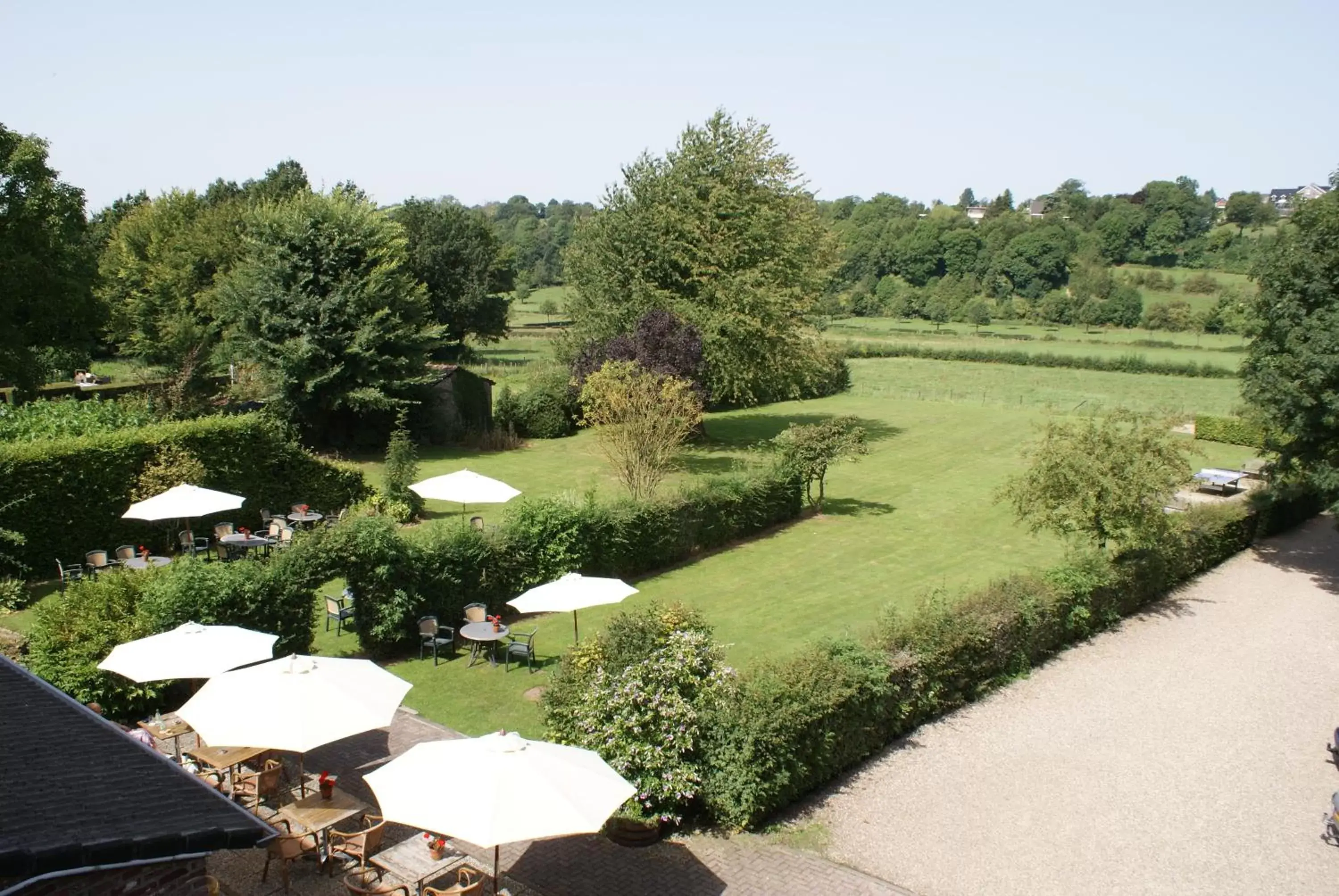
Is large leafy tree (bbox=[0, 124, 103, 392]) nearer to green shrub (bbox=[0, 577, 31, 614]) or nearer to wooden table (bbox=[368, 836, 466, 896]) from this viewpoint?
green shrub (bbox=[0, 577, 31, 614])

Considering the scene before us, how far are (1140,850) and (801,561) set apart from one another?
38.4 feet

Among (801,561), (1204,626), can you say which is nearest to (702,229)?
(801,561)

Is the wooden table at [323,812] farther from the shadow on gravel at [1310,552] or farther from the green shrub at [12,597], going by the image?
the shadow on gravel at [1310,552]

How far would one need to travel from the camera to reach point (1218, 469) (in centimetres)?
3247

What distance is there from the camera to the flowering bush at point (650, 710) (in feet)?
37.1

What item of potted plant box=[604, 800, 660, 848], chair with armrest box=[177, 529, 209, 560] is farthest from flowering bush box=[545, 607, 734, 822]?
chair with armrest box=[177, 529, 209, 560]

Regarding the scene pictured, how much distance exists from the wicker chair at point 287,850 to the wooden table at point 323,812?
3.2 inches

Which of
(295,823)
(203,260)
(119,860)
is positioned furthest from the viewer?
(203,260)

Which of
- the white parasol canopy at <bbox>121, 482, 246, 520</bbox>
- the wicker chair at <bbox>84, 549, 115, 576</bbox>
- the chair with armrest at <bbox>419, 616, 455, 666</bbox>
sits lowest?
the chair with armrest at <bbox>419, 616, 455, 666</bbox>

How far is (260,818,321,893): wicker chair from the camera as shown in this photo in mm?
9586

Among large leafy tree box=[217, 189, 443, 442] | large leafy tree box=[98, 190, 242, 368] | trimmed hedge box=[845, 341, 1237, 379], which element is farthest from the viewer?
trimmed hedge box=[845, 341, 1237, 379]

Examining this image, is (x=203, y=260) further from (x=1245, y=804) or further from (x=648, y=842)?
(x=1245, y=804)

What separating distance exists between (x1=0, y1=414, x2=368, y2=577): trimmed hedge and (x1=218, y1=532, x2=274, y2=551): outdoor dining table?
6.20 feet

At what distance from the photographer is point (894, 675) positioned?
1398cm
